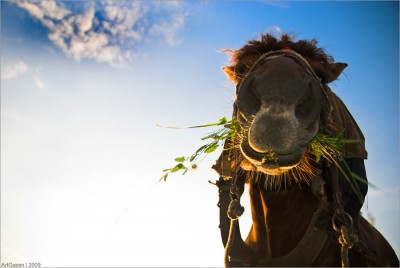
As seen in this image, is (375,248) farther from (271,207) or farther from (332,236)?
(271,207)

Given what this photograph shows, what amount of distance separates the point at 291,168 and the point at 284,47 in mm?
1369

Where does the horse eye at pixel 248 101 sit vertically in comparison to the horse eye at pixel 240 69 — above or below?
below

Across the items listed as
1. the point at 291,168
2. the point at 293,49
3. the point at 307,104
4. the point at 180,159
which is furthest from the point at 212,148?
the point at 293,49

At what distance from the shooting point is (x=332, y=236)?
117 inches

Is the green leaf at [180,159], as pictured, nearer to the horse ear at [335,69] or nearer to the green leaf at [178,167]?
the green leaf at [178,167]

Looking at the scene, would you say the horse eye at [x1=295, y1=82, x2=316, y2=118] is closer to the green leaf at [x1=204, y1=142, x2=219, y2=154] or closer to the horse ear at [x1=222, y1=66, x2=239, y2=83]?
the green leaf at [x1=204, y1=142, x2=219, y2=154]

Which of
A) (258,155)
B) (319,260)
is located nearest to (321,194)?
(319,260)

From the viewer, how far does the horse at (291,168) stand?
2.32 meters

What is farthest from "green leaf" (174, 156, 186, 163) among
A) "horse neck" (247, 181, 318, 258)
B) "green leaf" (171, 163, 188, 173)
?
"horse neck" (247, 181, 318, 258)

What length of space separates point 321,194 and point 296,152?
0.89 meters

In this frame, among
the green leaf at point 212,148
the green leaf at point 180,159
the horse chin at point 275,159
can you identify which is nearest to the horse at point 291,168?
the horse chin at point 275,159

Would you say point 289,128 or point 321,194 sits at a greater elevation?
point 289,128

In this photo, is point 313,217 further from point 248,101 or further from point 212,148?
point 248,101

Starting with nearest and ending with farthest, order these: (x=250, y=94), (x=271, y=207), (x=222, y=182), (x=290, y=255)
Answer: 1. (x=250, y=94)
2. (x=290, y=255)
3. (x=271, y=207)
4. (x=222, y=182)
